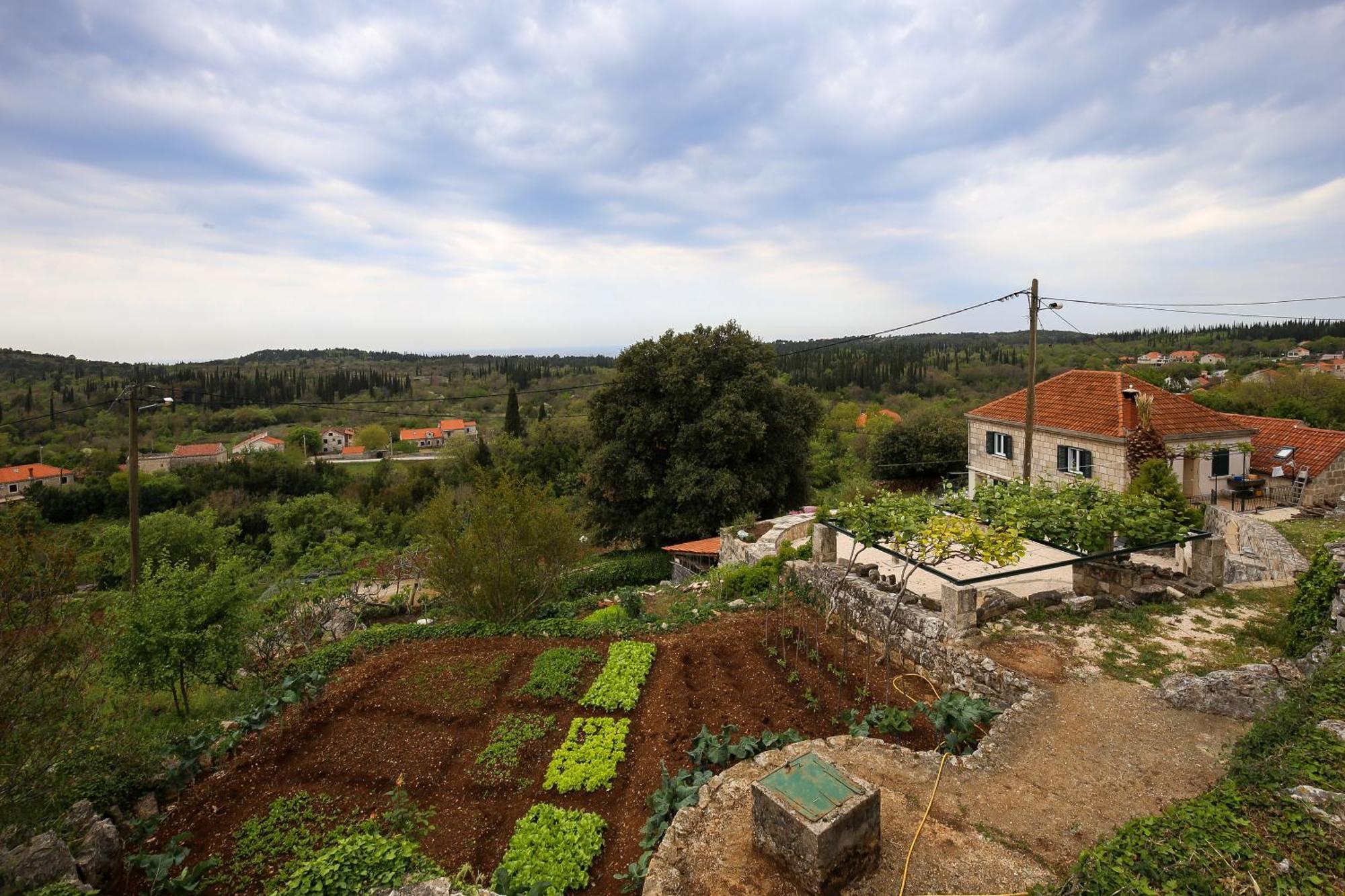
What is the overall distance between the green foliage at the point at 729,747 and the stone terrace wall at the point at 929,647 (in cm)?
272

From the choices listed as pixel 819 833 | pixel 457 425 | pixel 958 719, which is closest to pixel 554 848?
pixel 819 833

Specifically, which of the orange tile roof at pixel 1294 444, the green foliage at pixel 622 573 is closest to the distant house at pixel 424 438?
the green foliage at pixel 622 573

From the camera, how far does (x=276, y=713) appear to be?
7559 millimetres

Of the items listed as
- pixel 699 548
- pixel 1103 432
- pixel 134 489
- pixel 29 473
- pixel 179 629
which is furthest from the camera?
pixel 29 473

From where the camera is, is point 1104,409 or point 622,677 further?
point 1104,409

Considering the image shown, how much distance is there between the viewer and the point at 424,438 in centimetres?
8062

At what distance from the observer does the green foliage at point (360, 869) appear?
432 centimetres

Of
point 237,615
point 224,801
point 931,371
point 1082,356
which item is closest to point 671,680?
point 224,801

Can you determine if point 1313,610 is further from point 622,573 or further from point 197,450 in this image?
point 197,450

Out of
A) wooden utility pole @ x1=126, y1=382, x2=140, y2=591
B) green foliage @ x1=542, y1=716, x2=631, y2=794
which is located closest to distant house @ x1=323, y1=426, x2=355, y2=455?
wooden utility pole @ x1=126, y1=382, x2=140, y2=591

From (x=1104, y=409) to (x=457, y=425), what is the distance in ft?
244

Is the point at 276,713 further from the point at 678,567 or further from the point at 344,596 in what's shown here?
the point at 678,567

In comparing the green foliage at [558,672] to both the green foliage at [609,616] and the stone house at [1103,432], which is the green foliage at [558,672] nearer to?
the green foliage at [609,616]

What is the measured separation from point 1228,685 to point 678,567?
14.2m
